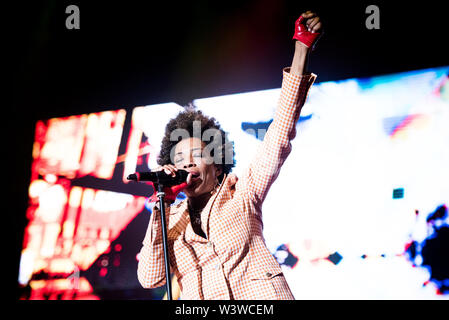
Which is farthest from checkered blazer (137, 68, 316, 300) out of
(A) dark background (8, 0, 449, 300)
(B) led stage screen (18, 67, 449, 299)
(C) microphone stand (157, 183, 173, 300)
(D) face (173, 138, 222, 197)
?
(A) dark background (8, 0, 449, 300)

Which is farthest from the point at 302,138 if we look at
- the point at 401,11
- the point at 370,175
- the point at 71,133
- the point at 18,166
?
the point at 18,166

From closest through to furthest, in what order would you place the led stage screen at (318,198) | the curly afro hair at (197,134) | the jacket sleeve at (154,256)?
the jacket sleeve at (154,256) < the curly afro hair at (197,134) < the led stage screen at (318,198)

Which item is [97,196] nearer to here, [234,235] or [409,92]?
[234,235]

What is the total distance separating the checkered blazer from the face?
4.0 inches

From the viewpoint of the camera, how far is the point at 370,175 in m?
2.85

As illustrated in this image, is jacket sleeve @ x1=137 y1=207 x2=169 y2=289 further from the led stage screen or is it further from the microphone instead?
the led stage screen

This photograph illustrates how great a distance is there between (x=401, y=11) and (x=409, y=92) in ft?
2.09

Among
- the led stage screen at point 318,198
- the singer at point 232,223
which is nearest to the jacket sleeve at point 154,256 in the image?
the singer at point 232,223

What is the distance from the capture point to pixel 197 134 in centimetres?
205

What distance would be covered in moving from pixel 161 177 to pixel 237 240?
1.25 feet

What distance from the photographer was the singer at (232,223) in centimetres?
149

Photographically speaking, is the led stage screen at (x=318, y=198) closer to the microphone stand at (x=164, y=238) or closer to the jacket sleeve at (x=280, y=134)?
the jacket sleeve at (x=280, y=134)

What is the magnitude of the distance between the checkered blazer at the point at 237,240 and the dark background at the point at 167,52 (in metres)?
1.74
